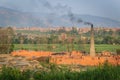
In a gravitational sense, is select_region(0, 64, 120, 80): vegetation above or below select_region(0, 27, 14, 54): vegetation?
below

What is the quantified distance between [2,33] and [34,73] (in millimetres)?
35111

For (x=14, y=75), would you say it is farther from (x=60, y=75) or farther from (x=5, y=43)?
(x=5, y=43)

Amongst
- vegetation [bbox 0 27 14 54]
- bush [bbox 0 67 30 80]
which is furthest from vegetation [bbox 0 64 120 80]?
vegetation [bbox 0 27 14 54]

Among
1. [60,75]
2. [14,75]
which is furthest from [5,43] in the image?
[60,75]

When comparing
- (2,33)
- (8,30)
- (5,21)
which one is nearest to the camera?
(2,33)

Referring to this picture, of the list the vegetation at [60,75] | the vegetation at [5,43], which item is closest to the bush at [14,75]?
the vegetation at [60,75]

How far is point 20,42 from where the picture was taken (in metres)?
71.1

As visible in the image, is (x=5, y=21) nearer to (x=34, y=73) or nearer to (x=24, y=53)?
(x=24, y=53)

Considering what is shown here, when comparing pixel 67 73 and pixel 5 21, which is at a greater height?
pixel 5 21

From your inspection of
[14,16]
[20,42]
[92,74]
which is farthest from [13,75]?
[14,16]

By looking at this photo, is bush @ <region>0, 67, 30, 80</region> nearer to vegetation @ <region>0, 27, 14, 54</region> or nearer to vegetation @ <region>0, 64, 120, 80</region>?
vegetation @ <region>0, 64, 120, 80</region>

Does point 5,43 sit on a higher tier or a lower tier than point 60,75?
higher

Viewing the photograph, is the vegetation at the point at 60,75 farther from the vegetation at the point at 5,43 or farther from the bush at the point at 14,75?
the vegetation at the point at 5,43

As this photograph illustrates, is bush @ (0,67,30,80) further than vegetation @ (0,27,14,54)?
No
